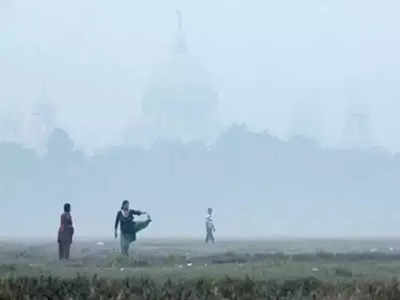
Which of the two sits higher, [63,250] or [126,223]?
[126,223]

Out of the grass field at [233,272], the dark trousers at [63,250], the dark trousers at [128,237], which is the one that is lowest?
the grass field at [233,272]

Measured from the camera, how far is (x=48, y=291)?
60.7ft

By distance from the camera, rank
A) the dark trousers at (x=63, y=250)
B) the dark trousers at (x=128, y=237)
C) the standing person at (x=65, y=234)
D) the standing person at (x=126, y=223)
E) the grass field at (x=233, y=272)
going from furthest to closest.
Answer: the dark trousers at (x=128, y=237), the standing person at (x=126, y=223), the dark trousers at (x=63, y=250), the standing person at (x=65, y=234), the grass field at (x=233, y=272)

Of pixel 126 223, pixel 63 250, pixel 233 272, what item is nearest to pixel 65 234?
pixel 63 250

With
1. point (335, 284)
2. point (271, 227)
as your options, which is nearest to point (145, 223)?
point (335, 284)

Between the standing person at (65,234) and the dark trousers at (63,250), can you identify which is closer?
the standing person at (65,234)

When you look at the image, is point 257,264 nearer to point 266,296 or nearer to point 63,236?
point 63,236

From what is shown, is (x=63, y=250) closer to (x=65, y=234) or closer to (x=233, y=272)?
(x=65, y=234)

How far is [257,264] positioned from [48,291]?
1435 cm

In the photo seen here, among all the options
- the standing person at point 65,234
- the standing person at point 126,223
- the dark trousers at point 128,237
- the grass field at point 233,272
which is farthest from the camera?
the dark trousers at point 128,237

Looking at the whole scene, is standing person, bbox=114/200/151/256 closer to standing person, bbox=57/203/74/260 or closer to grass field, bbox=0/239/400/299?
standing person, bbox=57/203/74/260

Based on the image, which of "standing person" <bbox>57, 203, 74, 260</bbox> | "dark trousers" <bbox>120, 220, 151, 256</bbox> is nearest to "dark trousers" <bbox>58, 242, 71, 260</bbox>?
"standing person" <bbox>57, 203, 74, 260</bbox>

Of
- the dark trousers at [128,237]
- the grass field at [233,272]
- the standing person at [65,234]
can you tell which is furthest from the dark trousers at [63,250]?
the dark trousers at [128,237]

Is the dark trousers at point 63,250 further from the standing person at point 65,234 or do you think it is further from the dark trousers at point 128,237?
the dark trousers at point 128,237
